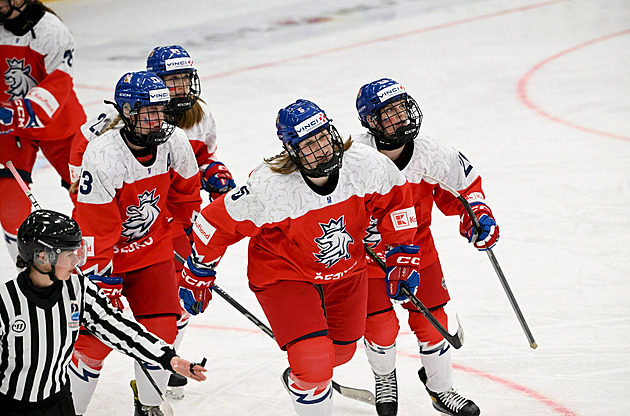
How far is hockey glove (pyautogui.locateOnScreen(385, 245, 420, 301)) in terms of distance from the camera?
3131mm

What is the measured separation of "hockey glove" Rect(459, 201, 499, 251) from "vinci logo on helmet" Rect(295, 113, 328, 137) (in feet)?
2.70

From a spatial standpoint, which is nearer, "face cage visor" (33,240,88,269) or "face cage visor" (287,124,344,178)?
"face cage visor" (33,240,88,269)

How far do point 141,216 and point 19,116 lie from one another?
1455 mm

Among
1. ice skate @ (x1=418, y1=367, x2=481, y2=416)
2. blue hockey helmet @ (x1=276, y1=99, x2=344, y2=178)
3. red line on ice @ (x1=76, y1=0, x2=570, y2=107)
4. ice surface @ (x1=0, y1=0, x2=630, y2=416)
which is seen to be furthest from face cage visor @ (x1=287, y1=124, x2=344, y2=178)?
red line on ice @ (x1=76, y1=0, x2=570, y2=107)

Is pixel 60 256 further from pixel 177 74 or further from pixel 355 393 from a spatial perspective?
pixel 355 393

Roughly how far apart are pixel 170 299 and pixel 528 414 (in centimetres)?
144

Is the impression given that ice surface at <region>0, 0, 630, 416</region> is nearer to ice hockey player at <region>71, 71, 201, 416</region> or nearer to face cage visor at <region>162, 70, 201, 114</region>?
ice hockey player at <region>71, 71, 201, 416</region>

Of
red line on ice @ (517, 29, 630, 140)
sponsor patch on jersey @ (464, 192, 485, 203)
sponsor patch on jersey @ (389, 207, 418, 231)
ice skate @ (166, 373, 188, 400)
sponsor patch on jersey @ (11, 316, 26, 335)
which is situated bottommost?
red line on ice @ (517, 29, 630, 140)

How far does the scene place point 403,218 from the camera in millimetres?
3078

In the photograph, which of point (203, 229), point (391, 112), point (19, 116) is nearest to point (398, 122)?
point (391, 112)

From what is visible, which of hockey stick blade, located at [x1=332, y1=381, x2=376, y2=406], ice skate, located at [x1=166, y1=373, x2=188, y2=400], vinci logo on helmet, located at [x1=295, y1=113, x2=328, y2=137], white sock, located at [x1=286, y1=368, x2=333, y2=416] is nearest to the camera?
vinci logo on helmet, located at [x1=295, y1=113, x2=328, y2=137]

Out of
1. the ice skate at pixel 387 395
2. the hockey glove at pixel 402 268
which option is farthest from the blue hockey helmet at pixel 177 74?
the ice skate at pixel 387 395

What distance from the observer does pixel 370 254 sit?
10.8 feet

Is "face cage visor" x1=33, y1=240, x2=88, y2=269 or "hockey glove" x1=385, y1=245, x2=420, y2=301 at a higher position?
"face cage visor" x1=33, y1=240, x2=88, y2=269
